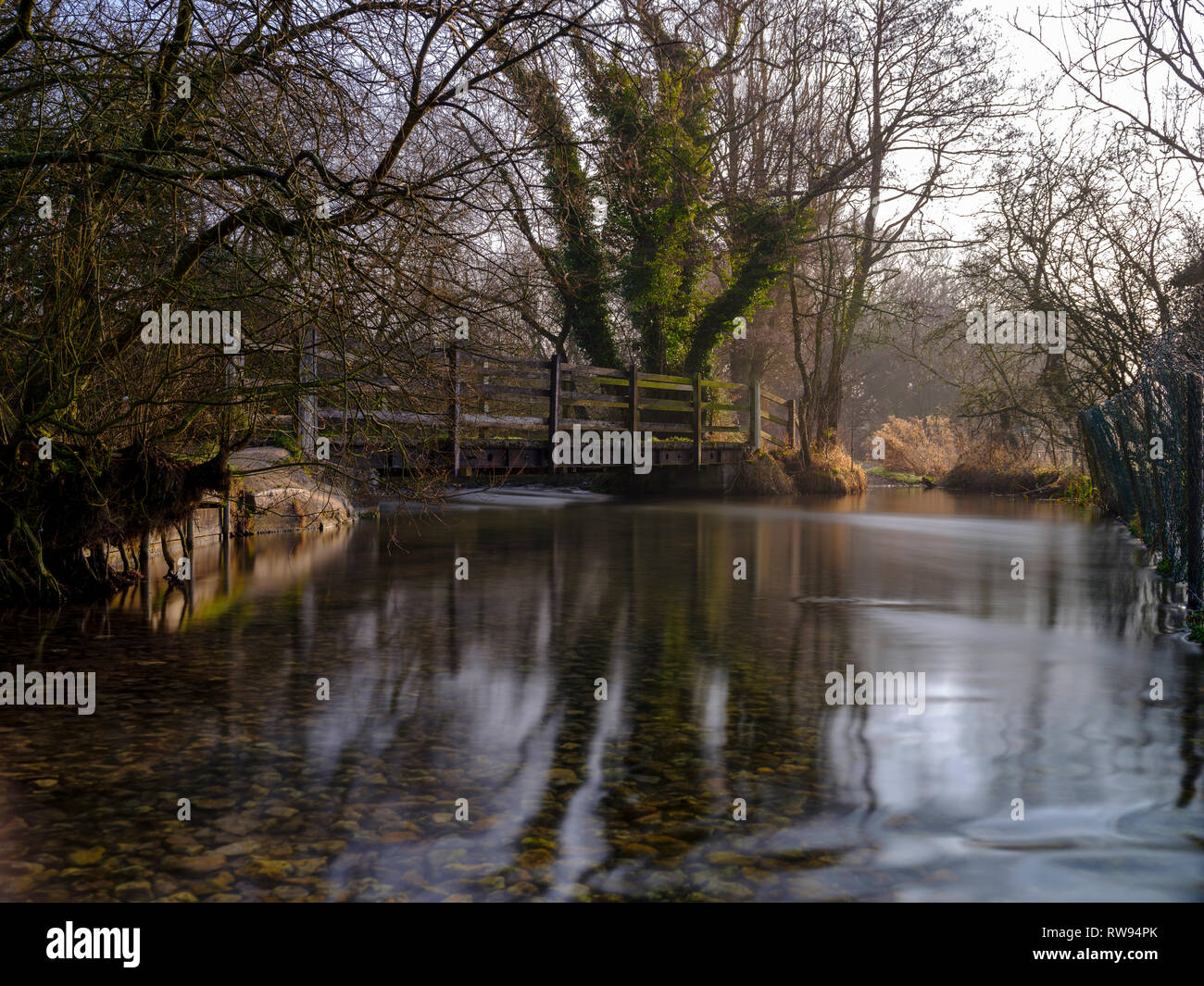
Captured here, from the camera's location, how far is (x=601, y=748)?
4.85m

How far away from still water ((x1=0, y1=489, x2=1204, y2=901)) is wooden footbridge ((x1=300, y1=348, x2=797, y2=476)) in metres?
6.15

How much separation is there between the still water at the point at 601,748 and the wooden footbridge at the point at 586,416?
6146mm

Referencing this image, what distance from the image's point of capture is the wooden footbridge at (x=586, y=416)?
18078 mm

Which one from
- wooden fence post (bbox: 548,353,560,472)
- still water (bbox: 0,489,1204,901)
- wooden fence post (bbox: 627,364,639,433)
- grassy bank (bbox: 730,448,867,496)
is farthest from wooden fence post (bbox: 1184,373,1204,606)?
grassy bank (bbox: 730,448,867,496)

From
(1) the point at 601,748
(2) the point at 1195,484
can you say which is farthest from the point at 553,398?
A: (1) the point at 601,748

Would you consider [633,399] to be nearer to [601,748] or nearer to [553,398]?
[553,398]

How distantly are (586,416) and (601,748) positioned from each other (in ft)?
71.3

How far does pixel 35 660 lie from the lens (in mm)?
6699

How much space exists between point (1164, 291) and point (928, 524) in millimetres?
5369

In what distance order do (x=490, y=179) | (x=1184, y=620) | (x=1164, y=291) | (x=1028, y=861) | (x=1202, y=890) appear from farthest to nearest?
(x=1164, y=291) → (x=1184, y=620) → (x=490, y=179) → (x=1028, y=861) → (x=1202, y=890)
